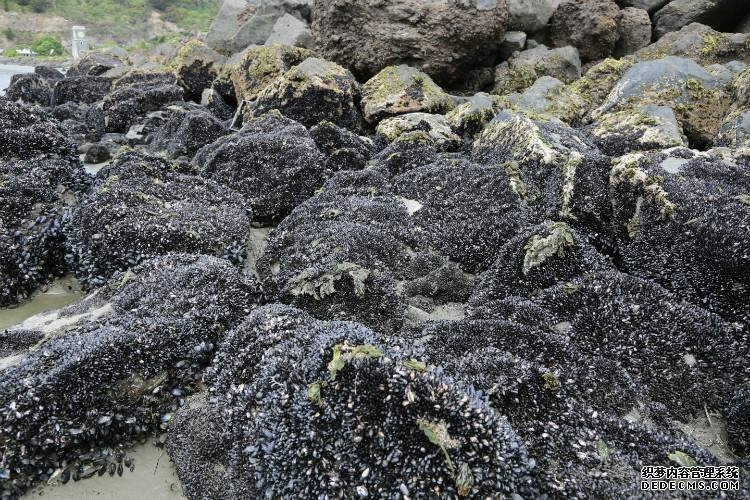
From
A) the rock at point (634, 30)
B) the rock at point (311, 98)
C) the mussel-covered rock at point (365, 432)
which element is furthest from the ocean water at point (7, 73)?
the mussel-covered rock at point (365, 432)

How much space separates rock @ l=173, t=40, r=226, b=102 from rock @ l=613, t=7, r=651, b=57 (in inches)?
527

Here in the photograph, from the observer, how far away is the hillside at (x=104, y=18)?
309 ft

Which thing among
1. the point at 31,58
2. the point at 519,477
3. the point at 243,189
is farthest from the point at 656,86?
the point at 31,58

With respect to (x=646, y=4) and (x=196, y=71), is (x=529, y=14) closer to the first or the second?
(x=646, y=4)

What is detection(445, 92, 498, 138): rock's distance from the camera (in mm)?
9578

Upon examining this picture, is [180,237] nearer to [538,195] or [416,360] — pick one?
[416,360]

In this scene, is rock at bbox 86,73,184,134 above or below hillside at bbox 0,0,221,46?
above

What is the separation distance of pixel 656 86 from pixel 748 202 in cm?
521

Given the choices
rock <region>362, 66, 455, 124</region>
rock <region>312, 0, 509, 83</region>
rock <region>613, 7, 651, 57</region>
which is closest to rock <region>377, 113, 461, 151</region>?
rock <region>362, 66, 455, 124</region>

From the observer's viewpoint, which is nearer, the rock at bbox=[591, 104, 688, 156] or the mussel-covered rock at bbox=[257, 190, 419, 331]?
the mussel-covered rock at bbox=[257, 190, 419, 331]

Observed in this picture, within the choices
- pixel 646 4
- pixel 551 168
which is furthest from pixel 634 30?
pixel 551 168

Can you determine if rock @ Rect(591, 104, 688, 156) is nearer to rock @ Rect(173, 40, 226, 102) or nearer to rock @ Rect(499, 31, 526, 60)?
rock @ Rect(499, 31, 526, 60)

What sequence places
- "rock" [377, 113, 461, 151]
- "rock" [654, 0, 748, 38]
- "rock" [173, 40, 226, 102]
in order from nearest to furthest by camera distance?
"rock" [377, 113, 461, 151] < "rock" [654, 0, 748, 38] < "rock" [173, 40, 226, 102]

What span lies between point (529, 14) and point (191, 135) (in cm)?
1087
